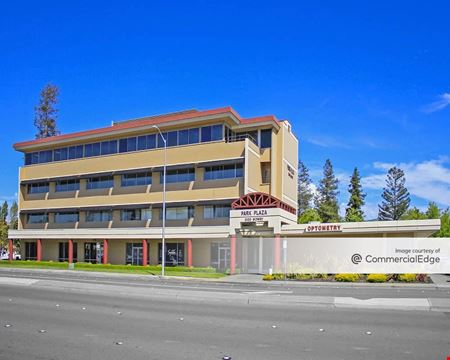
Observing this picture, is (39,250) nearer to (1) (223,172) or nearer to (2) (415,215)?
(1) (223,172)

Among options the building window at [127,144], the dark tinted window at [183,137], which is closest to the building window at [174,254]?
the dark tinted window at [183,137]

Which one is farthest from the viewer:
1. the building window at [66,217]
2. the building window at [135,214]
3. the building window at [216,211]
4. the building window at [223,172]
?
the building window at [66,217]

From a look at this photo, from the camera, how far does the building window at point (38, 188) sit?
61.0 meters

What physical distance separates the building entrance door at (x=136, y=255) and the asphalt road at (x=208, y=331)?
36.2 meters

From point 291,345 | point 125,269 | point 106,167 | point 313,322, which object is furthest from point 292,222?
point 291,345

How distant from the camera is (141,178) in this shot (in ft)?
174

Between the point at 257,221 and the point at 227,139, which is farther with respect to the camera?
the point at 227,139

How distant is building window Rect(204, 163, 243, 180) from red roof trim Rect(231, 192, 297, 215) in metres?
3.89

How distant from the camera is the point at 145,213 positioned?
171 ft

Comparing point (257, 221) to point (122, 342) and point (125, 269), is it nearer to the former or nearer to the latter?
point (125, 269)

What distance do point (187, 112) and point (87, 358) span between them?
47.0 m

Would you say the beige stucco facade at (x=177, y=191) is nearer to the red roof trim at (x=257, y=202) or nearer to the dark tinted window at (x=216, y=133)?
the dark tinted window at (x=216, y=133)

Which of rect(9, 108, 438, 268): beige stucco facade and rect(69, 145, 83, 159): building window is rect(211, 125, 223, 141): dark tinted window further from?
rect(69, 145, 83, 159): building window

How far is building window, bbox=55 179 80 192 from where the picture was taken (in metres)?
58.1
